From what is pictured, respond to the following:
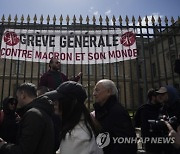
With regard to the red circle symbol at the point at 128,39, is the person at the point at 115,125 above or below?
below

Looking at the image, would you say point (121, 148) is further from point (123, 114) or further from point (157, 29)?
point (157, 29)

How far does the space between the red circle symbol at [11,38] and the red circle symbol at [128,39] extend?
10.3 ft

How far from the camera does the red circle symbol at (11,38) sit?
5.14 metres

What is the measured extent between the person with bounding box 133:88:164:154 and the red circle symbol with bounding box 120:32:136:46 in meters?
2.09

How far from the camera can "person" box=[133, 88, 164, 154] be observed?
3.23m

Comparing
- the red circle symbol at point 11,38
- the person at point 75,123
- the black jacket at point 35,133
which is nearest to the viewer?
the person at point 75,123

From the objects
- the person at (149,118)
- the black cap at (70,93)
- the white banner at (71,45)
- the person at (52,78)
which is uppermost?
the white banner at (71,45)

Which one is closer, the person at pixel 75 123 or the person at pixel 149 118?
the person at pixel 75 123

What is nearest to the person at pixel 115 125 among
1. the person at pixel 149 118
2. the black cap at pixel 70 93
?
the black cap at pixel 70 93

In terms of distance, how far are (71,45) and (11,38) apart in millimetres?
1746

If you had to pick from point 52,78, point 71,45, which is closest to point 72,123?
point 52,78

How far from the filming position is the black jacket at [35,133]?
170 centimetres

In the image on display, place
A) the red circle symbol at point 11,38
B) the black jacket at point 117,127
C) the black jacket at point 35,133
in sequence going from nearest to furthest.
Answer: the black jacket at point 35,133
the black jacket at point 117,127
the red circle symbol at point 11,38

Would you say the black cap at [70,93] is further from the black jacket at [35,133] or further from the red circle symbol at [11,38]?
the red circle symbol at [11,38]
